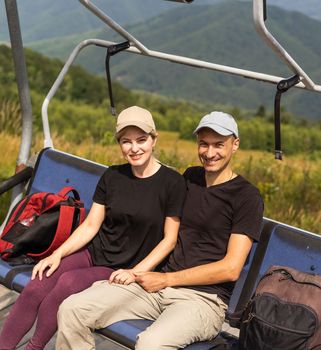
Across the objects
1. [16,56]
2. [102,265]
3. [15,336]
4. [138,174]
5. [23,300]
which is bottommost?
[15,336]

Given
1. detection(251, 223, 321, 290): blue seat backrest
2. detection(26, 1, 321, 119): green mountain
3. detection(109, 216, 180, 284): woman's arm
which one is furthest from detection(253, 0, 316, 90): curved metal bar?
detection(26, 1, 321, 119): green mountain

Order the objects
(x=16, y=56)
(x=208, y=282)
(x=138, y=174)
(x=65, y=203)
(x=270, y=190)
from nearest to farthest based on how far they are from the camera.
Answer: (x=208, y=282)
(x=138, y=174)
(x=65, y=203)
(x=16, y=56)
(x=270, y=190)

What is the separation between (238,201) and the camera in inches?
93.3

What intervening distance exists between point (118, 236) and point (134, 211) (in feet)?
0.47

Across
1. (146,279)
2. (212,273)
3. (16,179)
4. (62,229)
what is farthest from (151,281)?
(16,179)

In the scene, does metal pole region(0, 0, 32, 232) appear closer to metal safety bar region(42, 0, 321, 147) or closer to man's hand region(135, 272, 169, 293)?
metal safety bar region(42, 0, 321, 147)

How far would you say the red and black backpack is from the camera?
2.75 m

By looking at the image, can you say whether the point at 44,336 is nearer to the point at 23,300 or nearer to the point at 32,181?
the point at 23,300

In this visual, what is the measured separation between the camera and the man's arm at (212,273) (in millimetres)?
2320

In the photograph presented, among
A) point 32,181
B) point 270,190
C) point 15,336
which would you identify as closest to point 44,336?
point 15,336

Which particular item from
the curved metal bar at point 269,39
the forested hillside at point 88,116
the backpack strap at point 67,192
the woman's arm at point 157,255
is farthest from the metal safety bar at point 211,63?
the forested hillside at point 88,116

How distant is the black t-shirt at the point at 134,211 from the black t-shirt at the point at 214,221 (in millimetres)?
71

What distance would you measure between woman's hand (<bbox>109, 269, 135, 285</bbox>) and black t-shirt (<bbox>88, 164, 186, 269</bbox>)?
12cm

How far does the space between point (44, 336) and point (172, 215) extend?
0.69 meters
